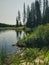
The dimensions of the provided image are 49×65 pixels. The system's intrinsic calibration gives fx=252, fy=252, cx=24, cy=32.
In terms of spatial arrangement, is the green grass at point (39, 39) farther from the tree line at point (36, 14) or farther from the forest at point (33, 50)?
the tree line at point (36, 14)

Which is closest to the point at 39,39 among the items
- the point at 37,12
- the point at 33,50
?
the point at 33,50

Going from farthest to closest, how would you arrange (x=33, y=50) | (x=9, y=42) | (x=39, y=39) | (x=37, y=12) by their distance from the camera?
(x=37, y=12), (x=9, y=42), (x=39, y=39), (x=33, y=50)

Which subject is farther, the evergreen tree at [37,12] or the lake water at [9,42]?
→ the evergreen tree at [37,12]

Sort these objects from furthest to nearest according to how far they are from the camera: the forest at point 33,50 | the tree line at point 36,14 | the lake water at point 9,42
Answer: the tree line at point 36,14 → the lake water at point 9,42 → the forest at point 33,50

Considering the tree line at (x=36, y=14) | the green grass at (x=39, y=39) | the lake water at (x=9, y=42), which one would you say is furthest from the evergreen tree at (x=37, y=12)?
the green grass at (x=39, y=39)

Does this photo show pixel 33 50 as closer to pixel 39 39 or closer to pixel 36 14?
pixel 39 39

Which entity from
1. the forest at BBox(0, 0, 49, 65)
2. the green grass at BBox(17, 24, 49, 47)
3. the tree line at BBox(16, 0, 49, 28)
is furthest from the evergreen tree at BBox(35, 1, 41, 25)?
the green grass at BBox(17, 24, 49, 47)

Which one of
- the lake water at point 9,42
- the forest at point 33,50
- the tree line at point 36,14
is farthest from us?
the tree line at point 36,14

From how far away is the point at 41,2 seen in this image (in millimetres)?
88000

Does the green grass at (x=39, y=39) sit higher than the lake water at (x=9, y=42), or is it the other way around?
the green grass at (x=39, y=39)

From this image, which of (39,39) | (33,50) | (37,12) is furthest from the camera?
(37,12)

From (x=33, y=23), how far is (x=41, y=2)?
887 cm

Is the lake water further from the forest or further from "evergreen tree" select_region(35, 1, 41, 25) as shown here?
"evergreen tree" select_region(35, 1, 41, 25)

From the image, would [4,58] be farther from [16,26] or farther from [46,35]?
[16,26]
